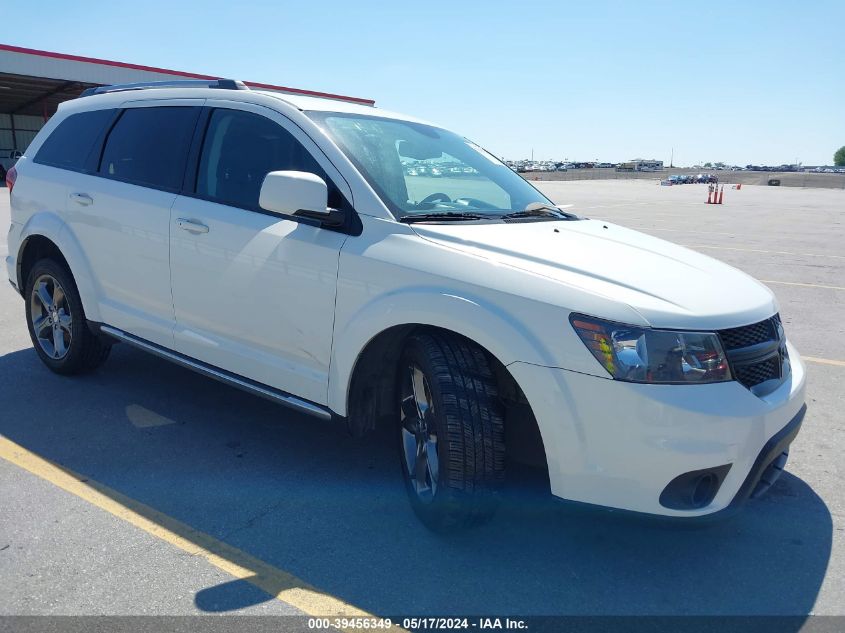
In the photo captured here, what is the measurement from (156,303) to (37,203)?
1.55 meters

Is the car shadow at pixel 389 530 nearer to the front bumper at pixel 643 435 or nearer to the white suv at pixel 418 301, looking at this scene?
the front bumper at pixel 643 435

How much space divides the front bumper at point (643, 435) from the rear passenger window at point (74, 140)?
138 inches

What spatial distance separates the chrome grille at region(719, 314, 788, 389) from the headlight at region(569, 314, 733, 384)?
0.17 m

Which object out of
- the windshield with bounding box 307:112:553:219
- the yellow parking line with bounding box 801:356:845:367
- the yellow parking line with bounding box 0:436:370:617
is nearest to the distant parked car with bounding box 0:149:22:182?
the yellow parking line with bounding box 0:436:370:617

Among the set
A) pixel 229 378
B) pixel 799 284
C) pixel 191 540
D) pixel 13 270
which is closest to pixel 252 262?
pixel 229 378

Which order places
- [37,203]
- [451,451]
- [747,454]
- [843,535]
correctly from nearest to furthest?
[747,454]
[451,451]
[843,535]
[37,203]

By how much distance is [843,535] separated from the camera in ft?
10.5

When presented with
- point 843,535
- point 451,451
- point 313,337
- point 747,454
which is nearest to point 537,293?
point 451,451

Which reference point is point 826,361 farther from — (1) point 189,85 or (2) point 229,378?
(1) point 189,85

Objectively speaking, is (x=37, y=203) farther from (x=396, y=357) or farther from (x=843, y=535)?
(x=843, y=535)

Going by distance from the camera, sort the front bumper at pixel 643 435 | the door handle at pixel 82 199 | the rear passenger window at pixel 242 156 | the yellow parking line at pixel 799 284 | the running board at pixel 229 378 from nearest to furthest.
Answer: the front bumper at pixel 643 435
the running board at pixel 229 378
the rear passenger window at pixel 242 156
the door handle at pixel 82 199
the yellow parking line at pixel 799 284

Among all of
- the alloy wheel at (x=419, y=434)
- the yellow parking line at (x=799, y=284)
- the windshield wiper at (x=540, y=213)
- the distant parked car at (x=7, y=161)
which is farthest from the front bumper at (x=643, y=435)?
the distant parked car at (x=7, y=161)

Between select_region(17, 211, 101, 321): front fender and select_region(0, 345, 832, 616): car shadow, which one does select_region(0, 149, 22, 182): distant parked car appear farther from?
select_region(0, 345, 832, 616): car shadow

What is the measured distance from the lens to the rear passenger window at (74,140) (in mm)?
4766
